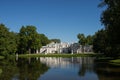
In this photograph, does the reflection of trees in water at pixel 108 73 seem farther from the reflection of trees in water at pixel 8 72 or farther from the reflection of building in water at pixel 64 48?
the reflection of building in water at pixel 64 48

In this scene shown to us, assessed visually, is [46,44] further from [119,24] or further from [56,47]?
[119,24]

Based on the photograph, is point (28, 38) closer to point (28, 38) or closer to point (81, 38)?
point (28, 38)

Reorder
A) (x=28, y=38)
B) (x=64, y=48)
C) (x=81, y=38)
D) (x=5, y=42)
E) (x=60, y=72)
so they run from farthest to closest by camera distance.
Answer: (x=64, y=48) < (x=81, y=38) < (x=28, y=38) < (x=5, y=42) < (x=60, y=72)

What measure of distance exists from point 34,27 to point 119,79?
10980 cm

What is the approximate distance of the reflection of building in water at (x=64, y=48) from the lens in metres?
170

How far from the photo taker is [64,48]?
7323 inches

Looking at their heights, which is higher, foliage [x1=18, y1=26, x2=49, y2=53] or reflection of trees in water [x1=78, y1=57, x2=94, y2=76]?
foliage [x1=18, y1=26, x2=49, y2=53]

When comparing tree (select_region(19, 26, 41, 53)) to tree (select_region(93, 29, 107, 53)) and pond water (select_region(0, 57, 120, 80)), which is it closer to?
tree (select_region(93, 29, 107, 53))

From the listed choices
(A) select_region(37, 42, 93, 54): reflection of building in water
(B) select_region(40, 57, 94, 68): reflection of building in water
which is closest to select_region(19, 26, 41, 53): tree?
(A) select_region(37, 42, 93, 54): reflection of building in water

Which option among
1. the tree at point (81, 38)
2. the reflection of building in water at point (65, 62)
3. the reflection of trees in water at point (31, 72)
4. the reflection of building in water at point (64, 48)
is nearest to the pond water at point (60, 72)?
the reflection of trees in water at point (31, 72)

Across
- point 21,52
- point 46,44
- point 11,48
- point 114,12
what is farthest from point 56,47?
point 114,12

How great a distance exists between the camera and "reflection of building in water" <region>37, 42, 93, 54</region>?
559 feet

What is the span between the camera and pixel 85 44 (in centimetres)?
16362

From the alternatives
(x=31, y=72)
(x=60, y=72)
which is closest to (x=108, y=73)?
(x=60, y=72)
